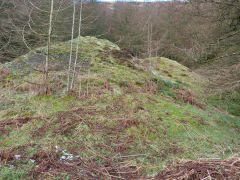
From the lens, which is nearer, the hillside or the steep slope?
the hillside

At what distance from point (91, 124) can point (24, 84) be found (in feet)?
10.2

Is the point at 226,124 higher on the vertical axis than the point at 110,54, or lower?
lower

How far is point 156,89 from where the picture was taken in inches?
250

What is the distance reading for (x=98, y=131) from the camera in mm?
3188

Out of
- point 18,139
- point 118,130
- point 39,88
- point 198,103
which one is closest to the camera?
point 18,139

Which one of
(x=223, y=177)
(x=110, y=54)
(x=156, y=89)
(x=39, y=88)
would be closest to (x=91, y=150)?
(x=223, y=177)

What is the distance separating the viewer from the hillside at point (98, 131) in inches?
88.0

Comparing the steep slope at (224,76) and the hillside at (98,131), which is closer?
the hillside at (98,131)

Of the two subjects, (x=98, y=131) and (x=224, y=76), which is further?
(x=224, y=76)

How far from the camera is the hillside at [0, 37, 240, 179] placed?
88.0 inches

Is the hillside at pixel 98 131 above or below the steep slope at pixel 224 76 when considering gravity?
below

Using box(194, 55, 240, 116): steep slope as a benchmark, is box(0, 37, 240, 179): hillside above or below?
below

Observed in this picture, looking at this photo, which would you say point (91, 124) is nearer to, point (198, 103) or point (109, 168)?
point (109, 168)

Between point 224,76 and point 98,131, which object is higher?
point 224,76
